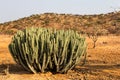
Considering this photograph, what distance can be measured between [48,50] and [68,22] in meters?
42.6

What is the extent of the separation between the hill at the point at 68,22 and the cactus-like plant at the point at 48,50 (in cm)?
3382

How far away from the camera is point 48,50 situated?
1141cm

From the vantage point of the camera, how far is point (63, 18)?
186ft

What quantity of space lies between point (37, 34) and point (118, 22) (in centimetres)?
3715

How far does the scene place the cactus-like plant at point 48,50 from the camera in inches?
451

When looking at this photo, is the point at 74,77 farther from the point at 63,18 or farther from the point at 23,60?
the point at 63,18

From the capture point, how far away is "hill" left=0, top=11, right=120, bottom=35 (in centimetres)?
4847

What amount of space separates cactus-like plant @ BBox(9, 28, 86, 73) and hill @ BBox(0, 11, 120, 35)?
3382cm

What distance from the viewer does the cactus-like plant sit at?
37.6 ft

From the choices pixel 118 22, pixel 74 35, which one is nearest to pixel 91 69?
pixel 74 35

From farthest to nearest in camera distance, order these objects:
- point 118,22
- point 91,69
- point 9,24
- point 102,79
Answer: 1. point 9,24
2. point 118,22
3. point 91,69
4. point 102,79

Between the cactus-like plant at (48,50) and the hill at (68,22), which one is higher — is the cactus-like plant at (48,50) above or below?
above

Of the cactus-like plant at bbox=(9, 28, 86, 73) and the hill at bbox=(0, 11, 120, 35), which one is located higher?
the cactus-like plant at bbox=(9, 28, 86, 73)

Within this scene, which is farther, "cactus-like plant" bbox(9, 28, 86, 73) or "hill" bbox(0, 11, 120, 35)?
"hill" bbox(0, 11, 120, 35)
